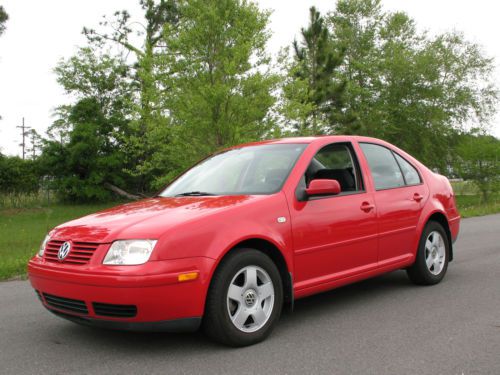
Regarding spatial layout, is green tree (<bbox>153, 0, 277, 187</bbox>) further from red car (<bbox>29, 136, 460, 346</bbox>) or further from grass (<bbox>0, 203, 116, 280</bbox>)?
red car (<bbox>29, 136, 460, 346</bbox>)

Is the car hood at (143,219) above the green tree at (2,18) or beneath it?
beneath

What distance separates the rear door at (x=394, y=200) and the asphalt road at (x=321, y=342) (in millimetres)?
502

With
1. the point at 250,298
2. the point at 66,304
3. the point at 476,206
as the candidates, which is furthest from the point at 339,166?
the point at 476,206

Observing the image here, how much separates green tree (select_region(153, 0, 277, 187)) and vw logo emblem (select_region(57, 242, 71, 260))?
40.2 ft

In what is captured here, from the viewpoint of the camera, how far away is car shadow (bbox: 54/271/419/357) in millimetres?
3951

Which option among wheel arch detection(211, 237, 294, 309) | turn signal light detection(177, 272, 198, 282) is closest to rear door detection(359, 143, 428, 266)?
wheel arch detection(211, 237, 294, 309)

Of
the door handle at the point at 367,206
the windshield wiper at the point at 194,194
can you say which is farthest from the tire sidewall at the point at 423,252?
the windshield wiper at the point at 194,194

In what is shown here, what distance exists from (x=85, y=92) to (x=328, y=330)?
3625cm

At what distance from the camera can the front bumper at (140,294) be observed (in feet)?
11.6

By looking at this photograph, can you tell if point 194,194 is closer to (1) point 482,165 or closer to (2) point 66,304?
(2) point 66,304

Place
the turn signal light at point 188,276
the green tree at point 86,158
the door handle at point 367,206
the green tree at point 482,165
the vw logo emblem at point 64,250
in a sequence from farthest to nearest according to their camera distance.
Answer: the green tree at point 86,158 < the green tree at point 482,165 < the door handle at point 367,206 < the vw logo emblem at point 64,250 < the turn signal light at point 188,276

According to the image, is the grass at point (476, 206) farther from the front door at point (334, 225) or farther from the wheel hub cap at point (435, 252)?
the front door at point (334, 225)

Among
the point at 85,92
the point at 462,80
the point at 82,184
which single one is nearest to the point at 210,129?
the point at 82,184

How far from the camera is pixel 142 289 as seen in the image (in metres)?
3.53
